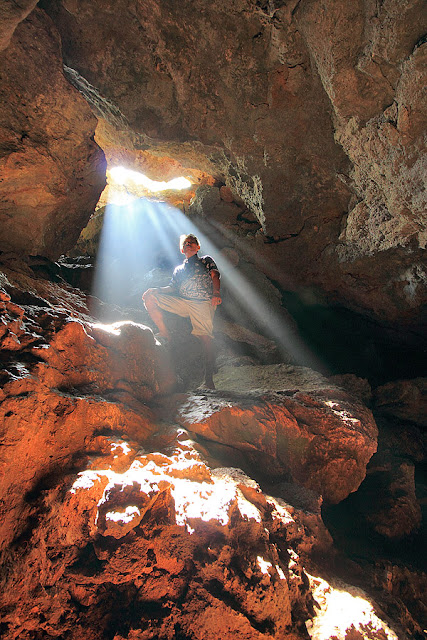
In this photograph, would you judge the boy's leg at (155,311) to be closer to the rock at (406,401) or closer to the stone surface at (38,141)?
the stone surface at (38,141)

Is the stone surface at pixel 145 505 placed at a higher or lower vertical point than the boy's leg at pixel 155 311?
lower

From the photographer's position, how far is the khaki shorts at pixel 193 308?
3818mm

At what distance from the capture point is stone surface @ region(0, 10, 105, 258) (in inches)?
110

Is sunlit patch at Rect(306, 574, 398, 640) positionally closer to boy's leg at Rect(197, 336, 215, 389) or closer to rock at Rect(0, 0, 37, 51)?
boy's leg at Rect(197, 336, 215, 389)

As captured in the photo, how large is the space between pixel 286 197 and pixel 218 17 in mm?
2431

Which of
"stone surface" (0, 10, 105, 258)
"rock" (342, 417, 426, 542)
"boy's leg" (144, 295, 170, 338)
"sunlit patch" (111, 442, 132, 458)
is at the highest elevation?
"stone surface" (0, 10, 105, 258)

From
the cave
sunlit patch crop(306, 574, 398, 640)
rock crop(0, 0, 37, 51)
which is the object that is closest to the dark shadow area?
the cave

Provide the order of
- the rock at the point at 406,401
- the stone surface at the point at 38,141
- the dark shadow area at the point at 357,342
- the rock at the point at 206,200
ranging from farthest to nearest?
the rock at the point at 206,200 → the dark shadow area at the point at 357,342 → the rock at the point at 406,401 → the stone surface at the point at 38,141

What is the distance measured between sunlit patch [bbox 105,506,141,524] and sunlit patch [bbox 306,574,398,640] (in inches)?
46.4

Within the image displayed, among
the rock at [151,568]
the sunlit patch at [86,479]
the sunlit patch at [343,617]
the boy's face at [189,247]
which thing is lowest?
the sunlit patch at [343,617]

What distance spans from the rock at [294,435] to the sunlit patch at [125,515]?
37.3 inches

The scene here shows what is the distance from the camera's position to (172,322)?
471cm

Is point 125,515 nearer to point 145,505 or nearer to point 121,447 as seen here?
point 145,505

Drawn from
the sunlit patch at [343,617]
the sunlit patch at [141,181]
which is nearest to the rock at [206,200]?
the sunlit patch at [141,181]
